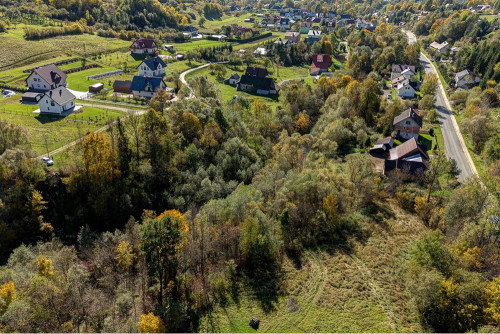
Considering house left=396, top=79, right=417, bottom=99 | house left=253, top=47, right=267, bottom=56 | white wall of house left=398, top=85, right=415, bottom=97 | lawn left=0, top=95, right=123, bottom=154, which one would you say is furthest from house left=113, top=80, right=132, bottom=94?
white wall of house left=398, top=85, right=415, bottom=97

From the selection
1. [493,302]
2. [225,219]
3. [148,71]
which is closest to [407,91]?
[148,71]

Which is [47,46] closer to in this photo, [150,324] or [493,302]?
[150,324]

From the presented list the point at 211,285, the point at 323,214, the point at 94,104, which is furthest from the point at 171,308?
the point at 94,104

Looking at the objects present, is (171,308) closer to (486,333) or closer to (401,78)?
(486,333)

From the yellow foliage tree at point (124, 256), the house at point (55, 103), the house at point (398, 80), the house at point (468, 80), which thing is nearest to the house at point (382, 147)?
the house at point (398, 80)

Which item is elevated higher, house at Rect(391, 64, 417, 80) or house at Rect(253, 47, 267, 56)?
house at Rect(391, 64, 417, 80)

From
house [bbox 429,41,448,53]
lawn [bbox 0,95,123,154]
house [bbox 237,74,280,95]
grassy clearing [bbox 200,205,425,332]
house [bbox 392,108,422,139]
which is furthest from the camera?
house [bbox 429,41,448,53]

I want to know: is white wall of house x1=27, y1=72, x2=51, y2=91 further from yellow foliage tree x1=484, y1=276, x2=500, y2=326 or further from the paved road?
the paved road

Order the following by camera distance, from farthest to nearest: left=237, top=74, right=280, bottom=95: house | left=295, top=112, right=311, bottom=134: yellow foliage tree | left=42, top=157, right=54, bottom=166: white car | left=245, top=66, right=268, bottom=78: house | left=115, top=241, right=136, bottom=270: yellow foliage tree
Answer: left=245, top=66, right=268, bottom=78: house
left=237, top=74, right=280, bottom=95: house
left=295, top=112, right=311, bottom=134: yellow foliage tree
left=42, top=157, right=54, bottom=166: white car
left=115, top=241, right=136, bottom=270: yellow foliage tree
